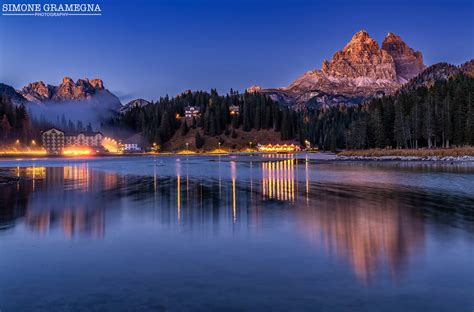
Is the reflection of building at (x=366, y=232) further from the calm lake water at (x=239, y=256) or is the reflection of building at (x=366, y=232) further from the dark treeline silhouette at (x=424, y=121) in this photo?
the dark treeline silhouette at (x=424, y=121)

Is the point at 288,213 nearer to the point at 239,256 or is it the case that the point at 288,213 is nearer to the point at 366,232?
the point at 366,232

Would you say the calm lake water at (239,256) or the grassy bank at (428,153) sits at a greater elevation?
the grassy bank at (428,153)

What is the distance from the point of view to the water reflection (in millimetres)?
15305

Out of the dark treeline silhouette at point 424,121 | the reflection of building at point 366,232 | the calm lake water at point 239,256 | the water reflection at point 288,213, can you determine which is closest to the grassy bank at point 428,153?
the dark treeline silhouette at point 424,121

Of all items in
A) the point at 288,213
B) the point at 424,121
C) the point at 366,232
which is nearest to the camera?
the point at 366,232

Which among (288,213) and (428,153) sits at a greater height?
(428,153)

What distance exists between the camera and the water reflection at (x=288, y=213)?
15.3 m

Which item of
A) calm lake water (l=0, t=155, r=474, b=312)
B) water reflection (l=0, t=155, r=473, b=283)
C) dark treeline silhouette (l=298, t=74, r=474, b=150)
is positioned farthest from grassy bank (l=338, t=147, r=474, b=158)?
calm lake water (l=0, t=155, r=474, b=312)

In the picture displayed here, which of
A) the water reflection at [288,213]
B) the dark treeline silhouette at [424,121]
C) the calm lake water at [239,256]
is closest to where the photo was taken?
the calm lake water at [239,256]

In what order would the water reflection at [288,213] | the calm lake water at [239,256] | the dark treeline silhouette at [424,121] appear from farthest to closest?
the dark treeline silhouette at [424,121] < the water reflection at [288,213] < the calm lake water at [239,256]

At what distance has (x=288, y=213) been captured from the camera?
24.0 metres

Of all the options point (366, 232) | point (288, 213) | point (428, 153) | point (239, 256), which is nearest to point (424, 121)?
point (428, 153)

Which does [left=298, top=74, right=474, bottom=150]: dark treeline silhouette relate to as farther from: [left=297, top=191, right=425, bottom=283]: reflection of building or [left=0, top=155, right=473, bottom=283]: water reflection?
[left=297, top=191, right=425, bottom=283]: reflection of building

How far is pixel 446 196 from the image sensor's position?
30.5m
